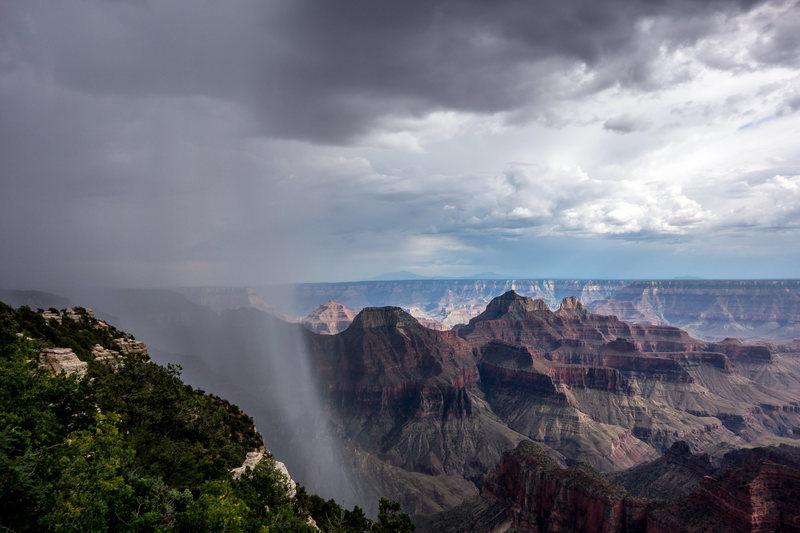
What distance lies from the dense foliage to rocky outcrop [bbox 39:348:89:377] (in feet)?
4.74

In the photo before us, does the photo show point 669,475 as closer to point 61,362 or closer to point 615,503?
point 615,503

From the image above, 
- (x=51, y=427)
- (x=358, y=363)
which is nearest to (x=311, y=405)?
(x=358, y=363)

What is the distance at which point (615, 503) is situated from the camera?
5853 centimetres

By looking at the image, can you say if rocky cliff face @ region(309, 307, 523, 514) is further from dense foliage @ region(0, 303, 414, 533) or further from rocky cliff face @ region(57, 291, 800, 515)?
dense foliage @ region(0, 303, 414, 533)

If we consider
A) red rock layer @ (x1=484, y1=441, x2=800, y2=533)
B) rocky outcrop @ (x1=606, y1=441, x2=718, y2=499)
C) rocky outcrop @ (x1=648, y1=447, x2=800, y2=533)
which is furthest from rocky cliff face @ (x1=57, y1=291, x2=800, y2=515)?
rocky outcrop @ (x1=648, y1=447, x2=800, y2=533)

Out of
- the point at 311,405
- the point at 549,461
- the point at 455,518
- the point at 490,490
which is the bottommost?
the point at 311,405

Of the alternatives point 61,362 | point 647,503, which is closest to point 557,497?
point 647,503

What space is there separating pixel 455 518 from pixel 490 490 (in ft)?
31.5

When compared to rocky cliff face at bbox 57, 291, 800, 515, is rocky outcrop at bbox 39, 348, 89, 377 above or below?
above

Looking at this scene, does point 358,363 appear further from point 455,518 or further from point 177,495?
point 177,495

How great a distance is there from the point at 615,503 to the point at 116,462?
66591 millimetres

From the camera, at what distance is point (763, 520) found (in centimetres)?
5009

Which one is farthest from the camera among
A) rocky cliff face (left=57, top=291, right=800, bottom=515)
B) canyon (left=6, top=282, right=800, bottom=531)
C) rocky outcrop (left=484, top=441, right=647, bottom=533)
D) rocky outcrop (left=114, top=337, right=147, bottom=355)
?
rocky cliff face (left=57, top=291, right=800, bottom=515)

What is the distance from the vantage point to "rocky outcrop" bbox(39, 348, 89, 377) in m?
38.7
